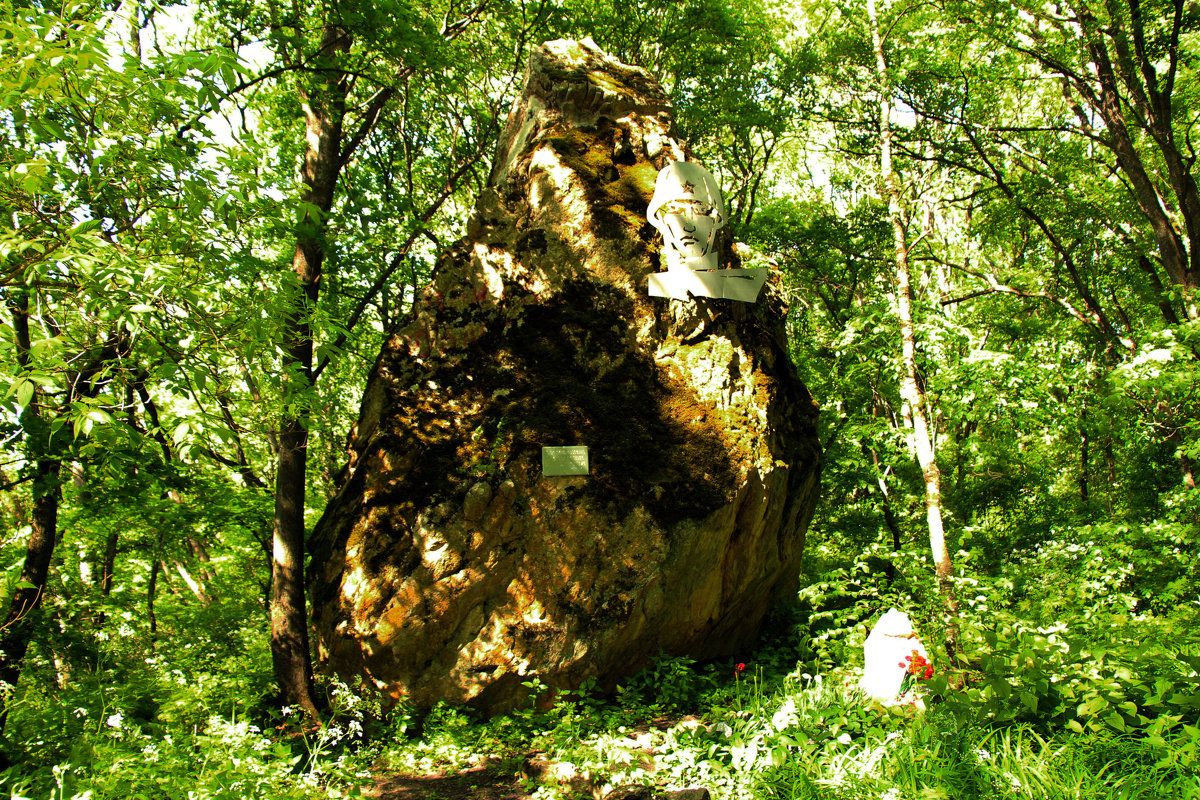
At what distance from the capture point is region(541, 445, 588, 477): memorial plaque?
4.87 m

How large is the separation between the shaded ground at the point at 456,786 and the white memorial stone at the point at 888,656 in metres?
2.43

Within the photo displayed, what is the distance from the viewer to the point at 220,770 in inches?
118

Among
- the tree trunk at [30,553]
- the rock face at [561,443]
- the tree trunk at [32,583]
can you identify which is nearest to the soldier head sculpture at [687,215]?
the rock face at [561,443]

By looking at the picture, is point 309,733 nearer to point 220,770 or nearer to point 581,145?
point 220,770

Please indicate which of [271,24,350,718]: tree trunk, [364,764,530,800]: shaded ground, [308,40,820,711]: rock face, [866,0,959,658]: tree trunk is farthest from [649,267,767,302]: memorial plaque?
[364,764,530,800]: shaded ground

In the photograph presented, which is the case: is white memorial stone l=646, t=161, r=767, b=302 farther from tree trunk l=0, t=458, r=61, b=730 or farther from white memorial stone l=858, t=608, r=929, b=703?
tree trunk l=0, t=458, r=61, b=730

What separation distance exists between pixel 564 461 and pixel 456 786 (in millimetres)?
2342

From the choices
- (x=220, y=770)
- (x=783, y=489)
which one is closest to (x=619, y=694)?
(x=783, y=489)

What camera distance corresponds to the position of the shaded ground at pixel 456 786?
3.82 metres

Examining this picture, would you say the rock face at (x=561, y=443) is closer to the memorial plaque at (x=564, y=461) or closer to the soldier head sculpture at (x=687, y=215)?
the memorial plaque at (x=564, y=461)

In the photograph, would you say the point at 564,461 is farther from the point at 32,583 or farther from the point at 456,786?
the point at 32,583

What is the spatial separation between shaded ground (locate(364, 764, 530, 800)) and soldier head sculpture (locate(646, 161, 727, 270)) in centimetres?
408

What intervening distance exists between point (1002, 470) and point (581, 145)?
9.16m

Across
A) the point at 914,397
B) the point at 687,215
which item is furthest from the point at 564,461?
the point at 914,397
